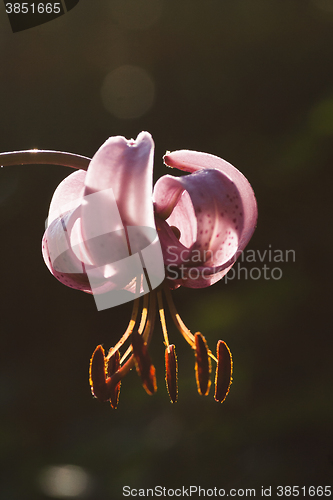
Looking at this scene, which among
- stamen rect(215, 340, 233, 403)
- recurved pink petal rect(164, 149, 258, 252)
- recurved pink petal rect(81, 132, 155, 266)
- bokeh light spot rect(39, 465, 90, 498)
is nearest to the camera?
recurved pink petal rect(81, 132, 155, 266)

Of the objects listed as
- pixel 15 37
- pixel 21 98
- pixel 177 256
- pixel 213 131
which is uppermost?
pixel 15 37

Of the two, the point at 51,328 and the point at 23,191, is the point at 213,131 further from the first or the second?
the point at 51,328

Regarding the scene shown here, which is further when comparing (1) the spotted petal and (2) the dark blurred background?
(2) the dark blurred background

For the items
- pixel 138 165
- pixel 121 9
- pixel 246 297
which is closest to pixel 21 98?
pixel 121 9

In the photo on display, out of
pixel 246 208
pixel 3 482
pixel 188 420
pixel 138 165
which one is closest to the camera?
pixel 138 165

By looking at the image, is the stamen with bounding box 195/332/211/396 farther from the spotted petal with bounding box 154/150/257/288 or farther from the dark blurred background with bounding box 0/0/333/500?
the dark blurred background with bounding box 0/0/333/500

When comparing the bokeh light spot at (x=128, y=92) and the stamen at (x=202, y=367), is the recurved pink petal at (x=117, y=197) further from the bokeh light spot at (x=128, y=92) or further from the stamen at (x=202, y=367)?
the bokeh light spot at (x=128, y=92)

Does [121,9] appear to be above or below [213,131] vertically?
above

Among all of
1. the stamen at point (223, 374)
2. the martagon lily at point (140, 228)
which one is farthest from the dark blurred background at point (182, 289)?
the martagon lily at point (140, 228)

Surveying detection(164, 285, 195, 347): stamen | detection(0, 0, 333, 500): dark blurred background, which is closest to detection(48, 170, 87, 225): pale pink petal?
detection(164, 285, 195, 347): stamen
